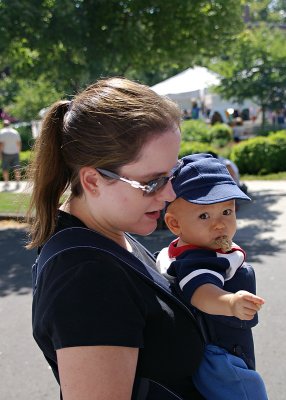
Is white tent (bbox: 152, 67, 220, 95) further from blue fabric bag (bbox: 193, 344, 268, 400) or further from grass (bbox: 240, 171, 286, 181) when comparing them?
blue fabric bag (bbox: 193, 344, 268, 400)

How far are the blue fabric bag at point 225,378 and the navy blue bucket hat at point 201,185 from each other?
0.48 metres

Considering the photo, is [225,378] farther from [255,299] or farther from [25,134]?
[25,134]

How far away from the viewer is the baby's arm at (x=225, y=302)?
1.56 meters

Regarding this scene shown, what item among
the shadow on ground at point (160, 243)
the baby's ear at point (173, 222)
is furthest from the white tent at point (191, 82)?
the baby's ear at point (173, 222)

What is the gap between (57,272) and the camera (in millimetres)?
1264

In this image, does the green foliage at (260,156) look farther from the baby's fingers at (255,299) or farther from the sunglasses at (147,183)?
the sunglasses at (147,183)

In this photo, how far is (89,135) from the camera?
1.38 metres

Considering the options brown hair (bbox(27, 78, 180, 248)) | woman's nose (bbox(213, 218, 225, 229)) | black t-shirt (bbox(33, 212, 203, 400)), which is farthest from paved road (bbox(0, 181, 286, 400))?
black t-shirt (bbox(33, 212, 203, 400))

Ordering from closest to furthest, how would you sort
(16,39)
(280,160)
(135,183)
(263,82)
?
(135,183) → (16,39) → (280,160) → (263,82)

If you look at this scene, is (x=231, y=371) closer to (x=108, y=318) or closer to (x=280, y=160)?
(x=108, y=318)

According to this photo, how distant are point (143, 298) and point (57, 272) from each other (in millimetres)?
214

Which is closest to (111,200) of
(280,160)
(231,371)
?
(231,371)

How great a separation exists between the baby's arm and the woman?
0.16 meters

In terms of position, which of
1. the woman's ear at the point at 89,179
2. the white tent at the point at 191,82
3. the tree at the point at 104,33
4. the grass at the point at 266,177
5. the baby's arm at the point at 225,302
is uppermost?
the tree at the point at 104,33
